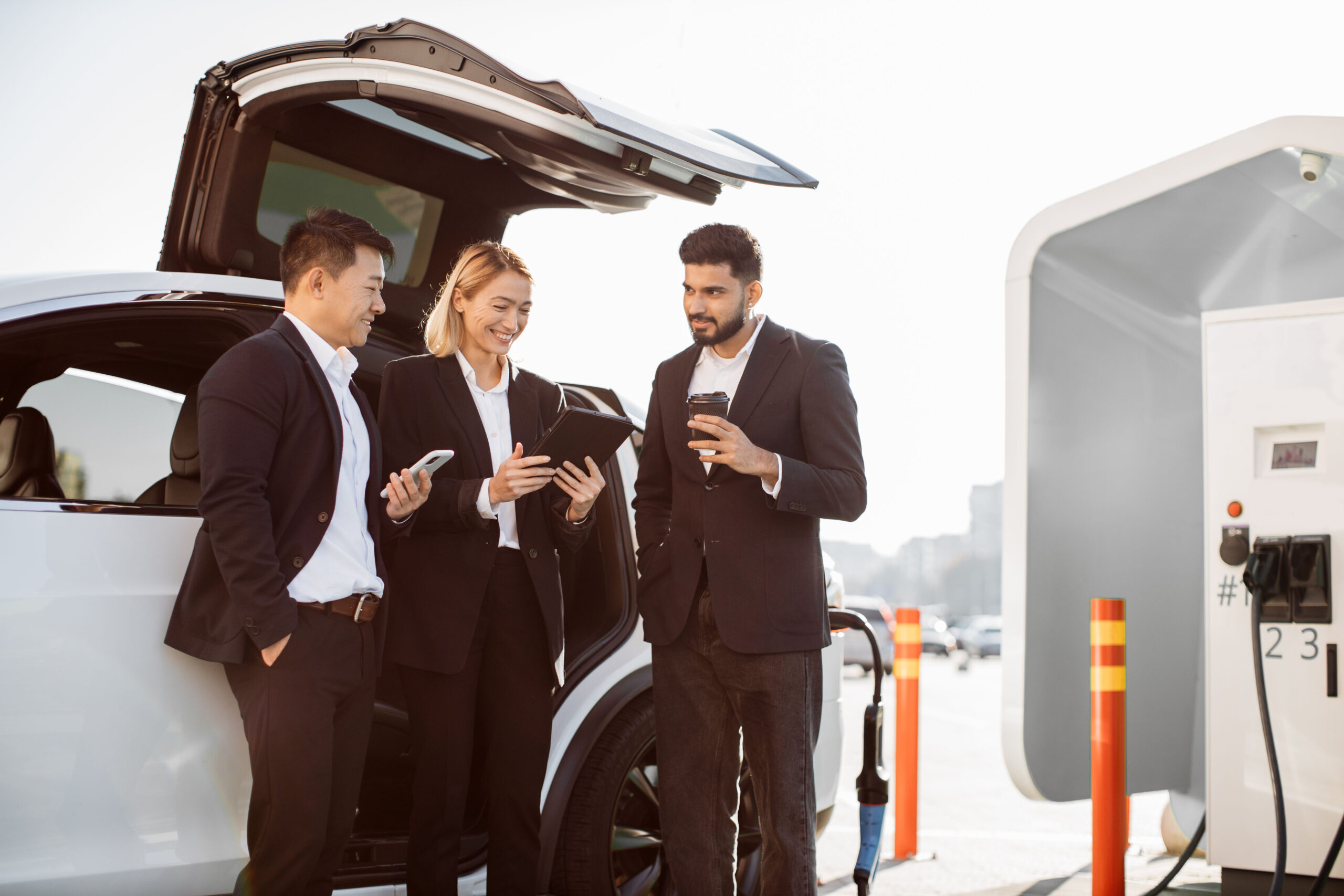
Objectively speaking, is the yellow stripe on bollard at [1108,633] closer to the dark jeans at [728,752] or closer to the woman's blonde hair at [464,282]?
the dark jeans at [728,752]

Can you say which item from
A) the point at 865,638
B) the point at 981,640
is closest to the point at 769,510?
the point at 865,638

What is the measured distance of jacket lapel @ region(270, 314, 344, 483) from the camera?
2.59m

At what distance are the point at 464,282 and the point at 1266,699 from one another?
3000 mm

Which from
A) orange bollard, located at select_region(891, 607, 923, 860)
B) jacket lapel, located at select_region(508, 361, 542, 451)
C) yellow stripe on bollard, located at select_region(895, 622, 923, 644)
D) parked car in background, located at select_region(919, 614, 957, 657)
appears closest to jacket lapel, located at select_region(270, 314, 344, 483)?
jacket lapel, located at select_region(508, 361, 542, 451)

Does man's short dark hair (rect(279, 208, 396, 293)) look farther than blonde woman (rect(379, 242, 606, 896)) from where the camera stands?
No

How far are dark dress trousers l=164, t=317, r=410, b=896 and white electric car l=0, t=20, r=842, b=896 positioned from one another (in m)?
0.23

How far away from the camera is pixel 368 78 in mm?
3041

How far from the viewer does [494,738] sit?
300 cm

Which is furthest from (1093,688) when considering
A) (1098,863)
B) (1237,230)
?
(1237,230)

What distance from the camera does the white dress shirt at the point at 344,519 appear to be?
2531 mm

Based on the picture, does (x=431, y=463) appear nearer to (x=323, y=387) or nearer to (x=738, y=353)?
(x=323, y=387)

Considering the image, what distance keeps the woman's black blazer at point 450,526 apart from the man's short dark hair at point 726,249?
2.23 ft

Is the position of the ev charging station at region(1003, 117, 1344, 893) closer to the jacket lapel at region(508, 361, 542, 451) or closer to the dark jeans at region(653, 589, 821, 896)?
the dark jeans at region(653, 589, 821, 896)

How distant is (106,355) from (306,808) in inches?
53.2
